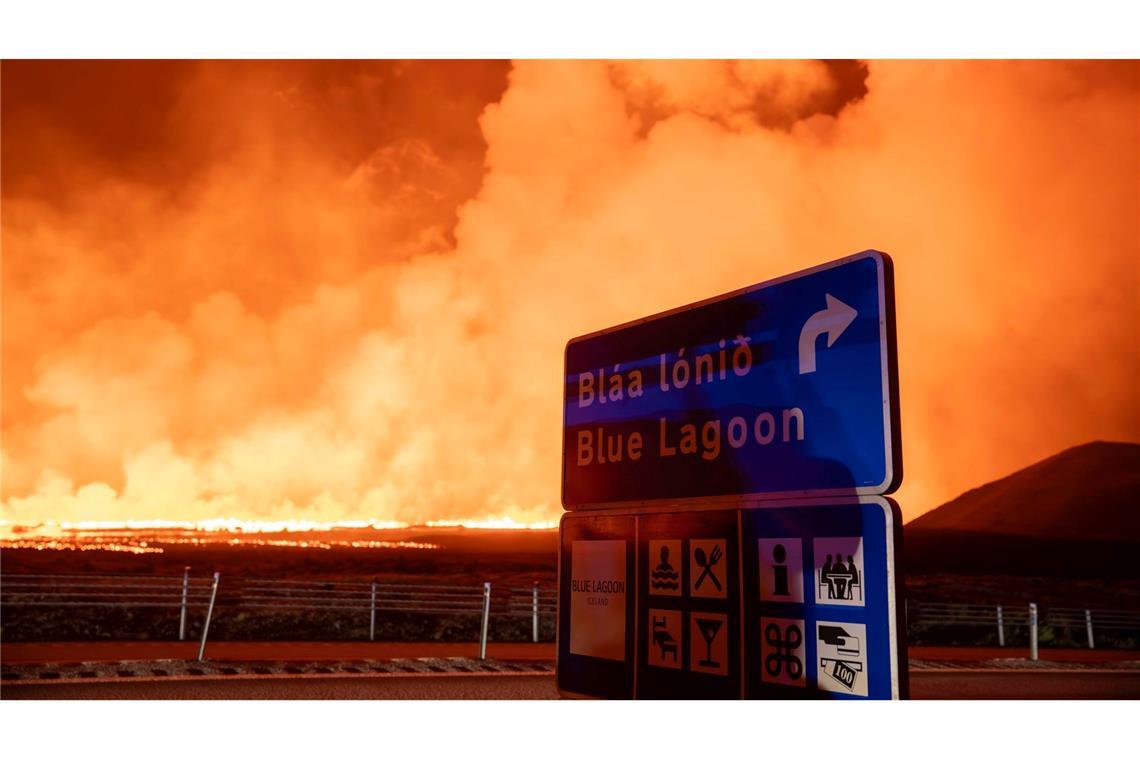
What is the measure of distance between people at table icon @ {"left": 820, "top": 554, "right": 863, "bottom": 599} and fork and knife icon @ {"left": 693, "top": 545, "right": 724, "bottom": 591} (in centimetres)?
42

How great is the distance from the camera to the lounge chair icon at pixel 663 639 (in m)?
3.00

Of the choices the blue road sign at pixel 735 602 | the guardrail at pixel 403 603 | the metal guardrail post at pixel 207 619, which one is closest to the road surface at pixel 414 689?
the guardrail at pixel 403 603

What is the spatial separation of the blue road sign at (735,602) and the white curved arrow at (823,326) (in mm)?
409

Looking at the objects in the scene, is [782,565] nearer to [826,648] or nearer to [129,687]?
[826,648]

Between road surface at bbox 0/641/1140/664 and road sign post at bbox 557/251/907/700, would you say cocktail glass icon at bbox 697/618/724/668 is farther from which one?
road surface at bbox 0/641/1140/664

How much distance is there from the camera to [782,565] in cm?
263

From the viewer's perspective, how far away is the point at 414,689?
9.76m

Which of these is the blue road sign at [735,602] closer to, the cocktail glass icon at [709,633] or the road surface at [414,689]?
the cocktail glass icon at [709,633]

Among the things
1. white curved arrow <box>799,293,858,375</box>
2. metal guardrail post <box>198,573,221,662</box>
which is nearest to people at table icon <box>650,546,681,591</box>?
white curved arrow <box>799,293,858,375</box>

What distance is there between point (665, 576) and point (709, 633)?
0.99ft

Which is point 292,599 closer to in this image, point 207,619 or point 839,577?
point 207,619

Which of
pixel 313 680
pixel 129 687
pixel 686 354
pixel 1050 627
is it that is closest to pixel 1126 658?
pixel 1050 627

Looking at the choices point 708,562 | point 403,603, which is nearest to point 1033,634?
point 403,603

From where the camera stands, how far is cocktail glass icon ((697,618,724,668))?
2.81 meters
